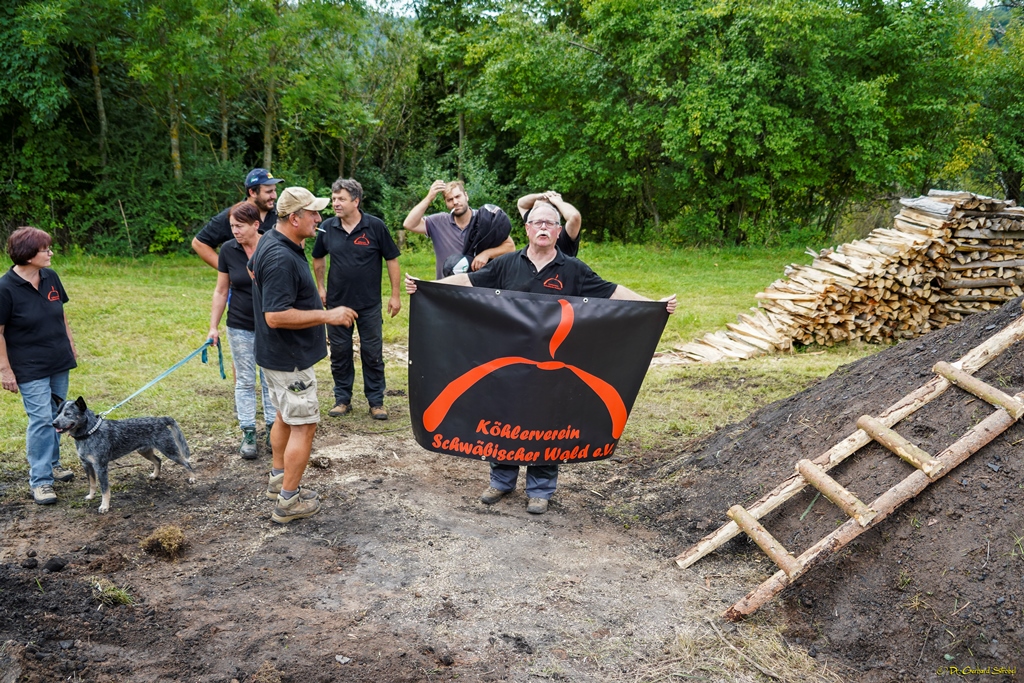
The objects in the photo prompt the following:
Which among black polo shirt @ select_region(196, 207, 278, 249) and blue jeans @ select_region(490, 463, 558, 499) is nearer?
blue jeans @ select_region(490, 463, 558, 499)

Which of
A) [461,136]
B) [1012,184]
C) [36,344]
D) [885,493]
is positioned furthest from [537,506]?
[1012,184]

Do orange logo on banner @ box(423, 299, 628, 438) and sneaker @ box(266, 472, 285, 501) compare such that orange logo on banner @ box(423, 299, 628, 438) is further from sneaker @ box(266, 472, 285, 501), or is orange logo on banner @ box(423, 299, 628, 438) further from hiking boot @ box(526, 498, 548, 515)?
sneaker @ box(266, 472, 285, 501)

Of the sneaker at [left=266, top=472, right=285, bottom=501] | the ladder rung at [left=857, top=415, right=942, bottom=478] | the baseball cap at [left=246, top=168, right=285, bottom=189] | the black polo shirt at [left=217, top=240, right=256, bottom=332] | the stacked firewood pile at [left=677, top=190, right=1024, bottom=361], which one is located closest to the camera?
the ladder rung at [left=857, top=415, right=942, bottom=478]

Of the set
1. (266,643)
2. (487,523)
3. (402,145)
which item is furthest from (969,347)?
(402,145)

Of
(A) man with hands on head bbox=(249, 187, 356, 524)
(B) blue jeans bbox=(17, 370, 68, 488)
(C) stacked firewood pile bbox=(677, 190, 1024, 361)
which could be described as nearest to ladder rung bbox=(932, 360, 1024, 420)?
(A) man with hands on head bbox=(249, 187, 356, 524)

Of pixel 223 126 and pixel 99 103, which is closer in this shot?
pixel 99 103

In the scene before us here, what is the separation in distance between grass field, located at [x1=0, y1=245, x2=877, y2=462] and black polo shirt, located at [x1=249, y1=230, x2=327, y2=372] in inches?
93.3

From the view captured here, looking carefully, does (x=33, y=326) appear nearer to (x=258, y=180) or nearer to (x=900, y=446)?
(x=258, y=180)

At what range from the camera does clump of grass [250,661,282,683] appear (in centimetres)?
351

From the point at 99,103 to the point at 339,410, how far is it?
556 inches

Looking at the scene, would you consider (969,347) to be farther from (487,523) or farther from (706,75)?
(706,75)

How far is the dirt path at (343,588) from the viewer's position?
3.71m

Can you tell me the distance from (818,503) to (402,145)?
22.4m

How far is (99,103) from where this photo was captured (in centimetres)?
1781
